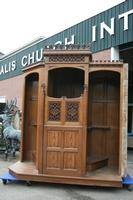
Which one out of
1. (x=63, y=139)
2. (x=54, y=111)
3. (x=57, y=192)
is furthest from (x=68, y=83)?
(x=57, y=192)

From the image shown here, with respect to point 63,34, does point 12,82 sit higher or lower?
lower

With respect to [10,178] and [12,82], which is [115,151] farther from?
[12,82]

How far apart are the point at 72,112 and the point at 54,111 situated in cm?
39

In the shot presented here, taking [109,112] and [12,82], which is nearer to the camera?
[109,112]

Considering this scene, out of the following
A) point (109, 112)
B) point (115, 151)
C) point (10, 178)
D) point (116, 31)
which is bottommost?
point (10, 178)

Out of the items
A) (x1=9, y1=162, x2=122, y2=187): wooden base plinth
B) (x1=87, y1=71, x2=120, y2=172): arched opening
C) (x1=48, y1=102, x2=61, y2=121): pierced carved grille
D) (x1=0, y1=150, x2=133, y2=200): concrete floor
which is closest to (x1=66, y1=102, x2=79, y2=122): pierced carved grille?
(x1=48, y1=102, x2=61, y2=121): pierced carved grille

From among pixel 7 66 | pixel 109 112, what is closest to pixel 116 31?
pixel 109 112

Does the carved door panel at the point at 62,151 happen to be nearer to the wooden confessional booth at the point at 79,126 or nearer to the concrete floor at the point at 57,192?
the wooden confessional booth at the point at 79,126

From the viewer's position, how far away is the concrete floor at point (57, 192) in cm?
612

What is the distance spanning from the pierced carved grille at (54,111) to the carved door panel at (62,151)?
0.24m

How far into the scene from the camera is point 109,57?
12586 millimetres

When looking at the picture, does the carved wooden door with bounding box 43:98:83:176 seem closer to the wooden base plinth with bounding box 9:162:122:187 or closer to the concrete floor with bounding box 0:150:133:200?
the wooden base plinth with bounding box 9:162:122:187

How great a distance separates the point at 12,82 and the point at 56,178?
1829 cm

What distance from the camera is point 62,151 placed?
22.5 feet
